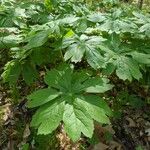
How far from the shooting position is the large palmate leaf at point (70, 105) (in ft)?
8.10

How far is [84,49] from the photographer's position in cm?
291

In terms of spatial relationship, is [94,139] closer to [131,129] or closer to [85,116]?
[131,129]

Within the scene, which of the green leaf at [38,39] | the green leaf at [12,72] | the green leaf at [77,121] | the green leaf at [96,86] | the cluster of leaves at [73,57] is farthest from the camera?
the green leaf at [12,72]

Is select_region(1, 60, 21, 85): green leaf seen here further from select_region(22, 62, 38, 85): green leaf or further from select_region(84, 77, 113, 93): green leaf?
select_region(84, 77, 113, 93): green leaf

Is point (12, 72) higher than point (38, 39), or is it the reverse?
point (38, 39)

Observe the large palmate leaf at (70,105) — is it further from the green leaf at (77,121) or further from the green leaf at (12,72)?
the green leaf at (12,72)

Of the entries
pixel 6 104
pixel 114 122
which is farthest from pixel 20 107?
pixel 114 122

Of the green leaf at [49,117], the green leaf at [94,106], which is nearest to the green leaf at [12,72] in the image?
the green leaf at [49,117]

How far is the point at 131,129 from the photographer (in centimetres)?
361

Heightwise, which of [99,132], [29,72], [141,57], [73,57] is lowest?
[99,132]

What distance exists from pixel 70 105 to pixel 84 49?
0.58 metres

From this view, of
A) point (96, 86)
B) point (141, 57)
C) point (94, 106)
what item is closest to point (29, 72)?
point (96, 86)

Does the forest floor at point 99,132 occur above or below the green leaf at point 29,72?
below

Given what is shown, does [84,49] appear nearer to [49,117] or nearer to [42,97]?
[42,97]
